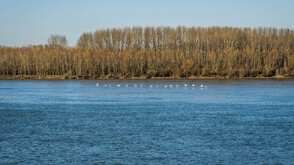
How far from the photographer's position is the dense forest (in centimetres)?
11488

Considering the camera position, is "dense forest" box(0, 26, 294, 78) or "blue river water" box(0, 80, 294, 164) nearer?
"blue river water" box(0, 80, 294, 164)

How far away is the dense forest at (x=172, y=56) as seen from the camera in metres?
115

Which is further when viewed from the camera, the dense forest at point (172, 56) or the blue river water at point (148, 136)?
the dense forest at point (172, 56)

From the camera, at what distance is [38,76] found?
404 ft

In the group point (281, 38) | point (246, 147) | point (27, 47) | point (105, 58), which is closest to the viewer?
point (246, 147)

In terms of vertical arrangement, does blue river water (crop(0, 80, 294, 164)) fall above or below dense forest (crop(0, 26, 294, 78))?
below

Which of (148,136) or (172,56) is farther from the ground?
(172,56)

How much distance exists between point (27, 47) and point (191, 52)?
69.6m

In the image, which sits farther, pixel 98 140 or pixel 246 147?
pixel 98 140

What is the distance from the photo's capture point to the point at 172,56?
120 m

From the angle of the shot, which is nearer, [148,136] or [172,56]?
[148,136]

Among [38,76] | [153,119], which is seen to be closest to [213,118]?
[153,119]

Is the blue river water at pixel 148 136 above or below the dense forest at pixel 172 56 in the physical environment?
below

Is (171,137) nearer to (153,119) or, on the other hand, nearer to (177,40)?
(153,119)
